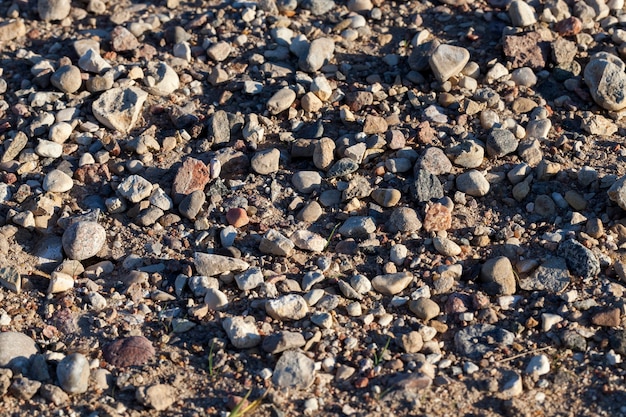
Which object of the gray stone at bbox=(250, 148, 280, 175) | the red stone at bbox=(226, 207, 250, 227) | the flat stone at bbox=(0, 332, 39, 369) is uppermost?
the gray stone at bbox=(250, 148, 280, 175)

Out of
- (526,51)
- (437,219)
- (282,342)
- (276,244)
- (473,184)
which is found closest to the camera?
(282,342)

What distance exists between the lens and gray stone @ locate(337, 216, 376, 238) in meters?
3.54

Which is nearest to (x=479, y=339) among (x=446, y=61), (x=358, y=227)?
(x=358, y=227)

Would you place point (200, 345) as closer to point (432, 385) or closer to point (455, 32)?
point (432, 385)

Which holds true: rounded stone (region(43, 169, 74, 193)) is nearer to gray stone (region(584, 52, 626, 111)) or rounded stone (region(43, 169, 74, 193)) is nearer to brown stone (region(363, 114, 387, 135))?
brown stone (region(363, 114, 387, 135))

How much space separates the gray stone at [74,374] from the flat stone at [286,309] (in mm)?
673

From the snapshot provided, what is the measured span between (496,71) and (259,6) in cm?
128

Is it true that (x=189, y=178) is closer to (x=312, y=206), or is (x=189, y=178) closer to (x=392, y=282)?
(x=312, y=206)

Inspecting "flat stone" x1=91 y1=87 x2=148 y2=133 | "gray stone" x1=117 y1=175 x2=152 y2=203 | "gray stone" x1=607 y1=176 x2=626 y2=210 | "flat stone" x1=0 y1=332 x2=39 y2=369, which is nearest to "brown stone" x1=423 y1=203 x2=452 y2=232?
"gray stone" x1=607 y1=176 x2=626 y2=210

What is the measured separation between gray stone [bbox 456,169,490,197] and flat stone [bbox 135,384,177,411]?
149 centimetres

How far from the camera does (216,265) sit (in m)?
3.39

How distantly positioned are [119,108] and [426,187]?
4.72ft

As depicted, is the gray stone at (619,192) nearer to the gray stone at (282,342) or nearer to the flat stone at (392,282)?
the flat stone at (392,282)

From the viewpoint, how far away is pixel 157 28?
4516mm
